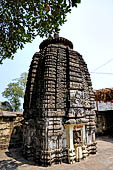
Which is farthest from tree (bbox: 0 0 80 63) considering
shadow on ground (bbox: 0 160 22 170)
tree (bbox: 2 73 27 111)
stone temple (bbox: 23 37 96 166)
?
tree (bbox: 2 73 27 111)

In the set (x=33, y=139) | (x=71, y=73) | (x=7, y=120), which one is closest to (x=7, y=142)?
(x=7, y=120)

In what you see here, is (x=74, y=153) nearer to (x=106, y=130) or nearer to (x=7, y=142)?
(x=7, y=142)

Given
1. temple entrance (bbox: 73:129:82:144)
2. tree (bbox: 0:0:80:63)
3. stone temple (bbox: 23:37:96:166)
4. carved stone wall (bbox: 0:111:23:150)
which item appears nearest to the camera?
tree (bbox: 0:0:80:63)

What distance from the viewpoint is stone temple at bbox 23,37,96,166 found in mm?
6478

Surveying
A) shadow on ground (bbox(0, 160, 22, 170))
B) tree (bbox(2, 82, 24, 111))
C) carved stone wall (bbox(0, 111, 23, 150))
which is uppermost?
tree (bbox(2, 82, 24, 111))

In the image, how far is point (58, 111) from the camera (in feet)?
22.5

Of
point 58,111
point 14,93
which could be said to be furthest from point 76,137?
point 14,93

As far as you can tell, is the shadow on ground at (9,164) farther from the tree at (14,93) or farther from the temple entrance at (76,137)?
the tree at (14,93)

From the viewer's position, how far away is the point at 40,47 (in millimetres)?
9672

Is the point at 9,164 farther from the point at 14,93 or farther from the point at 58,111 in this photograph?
the point at 14,93

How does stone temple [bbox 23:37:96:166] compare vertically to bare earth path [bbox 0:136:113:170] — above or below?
above

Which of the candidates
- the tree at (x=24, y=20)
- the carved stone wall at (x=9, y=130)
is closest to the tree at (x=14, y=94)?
the carved stone wall at (x=9, y=130)

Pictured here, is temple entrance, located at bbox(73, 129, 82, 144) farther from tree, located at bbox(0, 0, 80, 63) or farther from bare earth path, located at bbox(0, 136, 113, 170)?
tree, located at bbox(0, 0, 80, 63)

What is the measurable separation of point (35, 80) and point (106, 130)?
10782 mm
